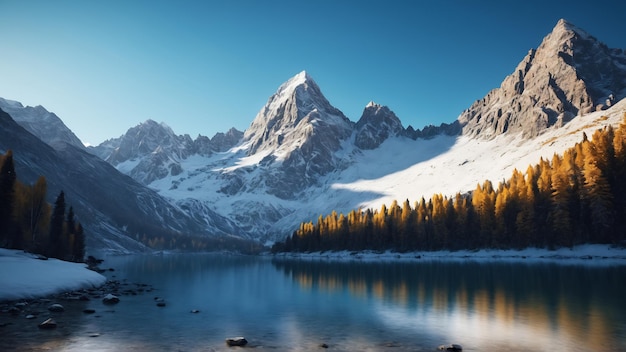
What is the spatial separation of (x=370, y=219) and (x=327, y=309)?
5056 inches

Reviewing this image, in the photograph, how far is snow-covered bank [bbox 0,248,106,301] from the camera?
38938 millimetres

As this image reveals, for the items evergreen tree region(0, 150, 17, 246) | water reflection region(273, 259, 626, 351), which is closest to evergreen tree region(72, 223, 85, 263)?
evergreen tree region(0, 150, 17, 246)

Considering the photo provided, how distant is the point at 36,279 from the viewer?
43.9 meters

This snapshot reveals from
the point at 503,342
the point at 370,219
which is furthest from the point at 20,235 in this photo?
the point at 370,219

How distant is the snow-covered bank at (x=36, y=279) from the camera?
38.9 meters

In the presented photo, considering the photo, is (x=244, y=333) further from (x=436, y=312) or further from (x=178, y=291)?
(x=178, y=291)

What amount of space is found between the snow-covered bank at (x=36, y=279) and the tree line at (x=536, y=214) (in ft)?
334

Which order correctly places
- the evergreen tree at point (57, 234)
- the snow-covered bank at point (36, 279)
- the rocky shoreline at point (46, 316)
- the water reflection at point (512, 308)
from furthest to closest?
the evergreen tree at point (57, 234) → the snow-covered bank at point (36, 279) → the water reflection at point (512, 308) → the rocky shoreline at point (46, 316)

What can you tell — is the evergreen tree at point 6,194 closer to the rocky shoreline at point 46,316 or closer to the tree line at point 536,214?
the rocky shoreline at point 46,316

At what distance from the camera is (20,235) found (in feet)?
252

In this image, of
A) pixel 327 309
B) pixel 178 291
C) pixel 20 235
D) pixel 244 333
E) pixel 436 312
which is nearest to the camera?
pixel 244 333

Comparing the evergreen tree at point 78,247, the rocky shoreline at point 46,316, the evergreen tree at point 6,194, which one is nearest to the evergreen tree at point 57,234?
the evergreen tree at point 78,247

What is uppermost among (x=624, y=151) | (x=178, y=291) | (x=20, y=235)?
(x=624, y=151)

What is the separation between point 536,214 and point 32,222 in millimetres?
126069
